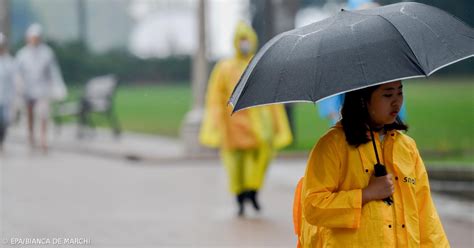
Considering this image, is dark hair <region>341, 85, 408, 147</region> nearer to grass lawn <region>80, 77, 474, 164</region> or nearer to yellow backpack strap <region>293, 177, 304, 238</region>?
yellow backpack strap <region>293, 177, 304, 238</region>


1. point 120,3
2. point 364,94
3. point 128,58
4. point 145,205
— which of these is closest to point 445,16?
point 364,94

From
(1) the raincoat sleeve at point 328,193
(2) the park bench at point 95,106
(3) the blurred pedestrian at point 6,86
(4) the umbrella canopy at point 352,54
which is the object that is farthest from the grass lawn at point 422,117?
(1) the raincoat sleeve at point 328,193

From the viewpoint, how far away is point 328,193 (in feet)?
14.0

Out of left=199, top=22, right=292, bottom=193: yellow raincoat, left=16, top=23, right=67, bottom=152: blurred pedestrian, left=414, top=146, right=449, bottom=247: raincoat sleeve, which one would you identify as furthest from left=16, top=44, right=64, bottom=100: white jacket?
left=414, top=146, right=449, bottom=247: raincoat sleeve

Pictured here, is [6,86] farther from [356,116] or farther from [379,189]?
[379,189]

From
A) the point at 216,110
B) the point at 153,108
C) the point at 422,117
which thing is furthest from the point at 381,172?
the point at 153,108

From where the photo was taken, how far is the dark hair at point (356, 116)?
168 inches

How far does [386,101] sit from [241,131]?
5.41 m

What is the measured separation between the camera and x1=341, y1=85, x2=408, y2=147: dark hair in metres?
4.27

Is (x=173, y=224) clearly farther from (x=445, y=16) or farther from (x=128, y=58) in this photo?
(x=128, y=58)

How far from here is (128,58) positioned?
109 ft

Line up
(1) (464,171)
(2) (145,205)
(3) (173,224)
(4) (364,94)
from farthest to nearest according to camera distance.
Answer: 1. (1) (464,171)
2. (2) (145,205)
3. (3) (173,224)
4. (4) (364,94)

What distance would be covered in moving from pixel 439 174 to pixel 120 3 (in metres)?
19.7

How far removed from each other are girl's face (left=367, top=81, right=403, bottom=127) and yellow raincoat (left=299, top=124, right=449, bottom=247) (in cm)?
10
